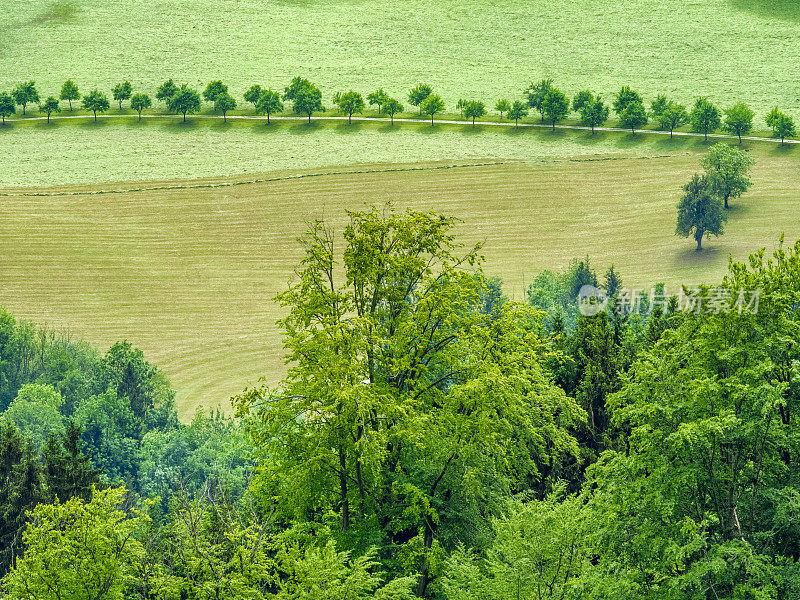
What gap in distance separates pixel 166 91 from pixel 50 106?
1840 centimetres

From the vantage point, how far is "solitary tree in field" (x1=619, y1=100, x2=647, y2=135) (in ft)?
490

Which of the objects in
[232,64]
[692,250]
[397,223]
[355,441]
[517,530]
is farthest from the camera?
[232,64]

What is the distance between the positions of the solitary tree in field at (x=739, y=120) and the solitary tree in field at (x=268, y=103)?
69.4m

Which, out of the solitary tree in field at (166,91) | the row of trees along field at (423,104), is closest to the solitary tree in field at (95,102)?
the row of trees along field at (423,104)

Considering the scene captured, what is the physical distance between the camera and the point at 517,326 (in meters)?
42.4

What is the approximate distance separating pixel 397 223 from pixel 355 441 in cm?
942

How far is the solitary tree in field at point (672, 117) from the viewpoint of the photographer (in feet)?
486

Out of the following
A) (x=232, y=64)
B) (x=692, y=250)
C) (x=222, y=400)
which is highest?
(x=232, y=64)

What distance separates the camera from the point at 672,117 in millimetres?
148250

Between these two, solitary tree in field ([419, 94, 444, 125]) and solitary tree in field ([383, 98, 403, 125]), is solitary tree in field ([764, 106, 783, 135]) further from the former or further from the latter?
solitary tree in field ([383, 98, 403, 125])

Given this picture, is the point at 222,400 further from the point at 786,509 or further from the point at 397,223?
the point at 786,509

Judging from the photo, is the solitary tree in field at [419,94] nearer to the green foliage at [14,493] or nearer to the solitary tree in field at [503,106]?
the solitary tree in field at [503,106]

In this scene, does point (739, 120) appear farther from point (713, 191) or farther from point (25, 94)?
point (25, 94)

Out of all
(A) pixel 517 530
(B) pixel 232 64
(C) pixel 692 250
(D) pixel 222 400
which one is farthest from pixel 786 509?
(B) pixel 232 64
